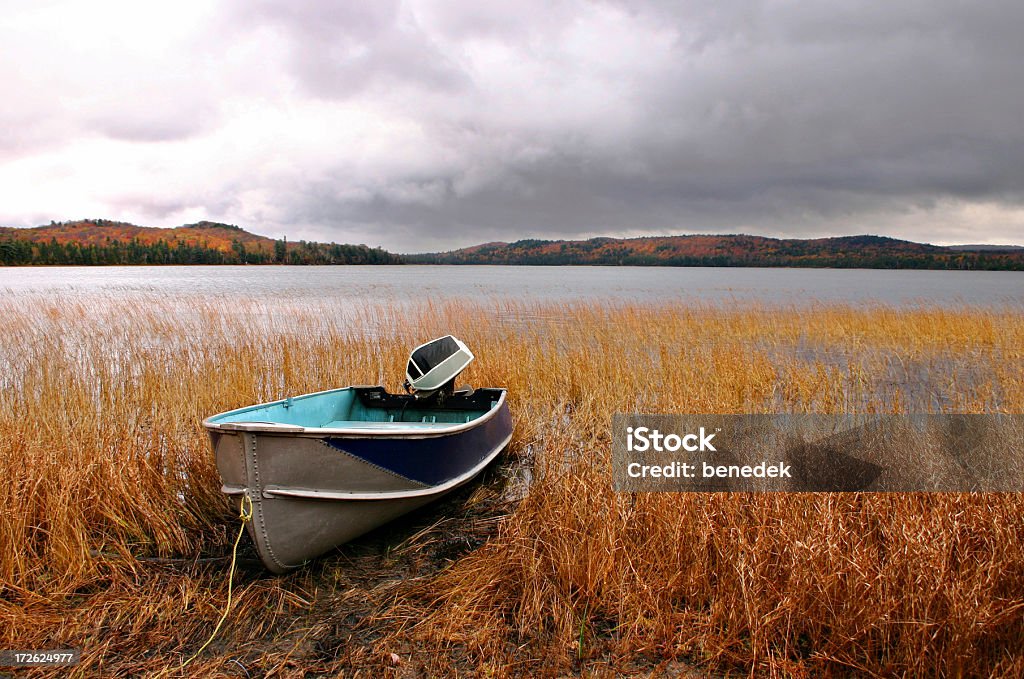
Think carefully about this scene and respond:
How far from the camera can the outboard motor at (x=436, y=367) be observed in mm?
6566

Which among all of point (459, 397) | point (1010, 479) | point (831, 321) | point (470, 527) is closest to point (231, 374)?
point (459, 397)

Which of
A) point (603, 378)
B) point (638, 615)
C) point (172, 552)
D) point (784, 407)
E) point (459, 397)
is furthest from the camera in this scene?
point (603, 378)

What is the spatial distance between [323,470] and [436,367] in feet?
8.26

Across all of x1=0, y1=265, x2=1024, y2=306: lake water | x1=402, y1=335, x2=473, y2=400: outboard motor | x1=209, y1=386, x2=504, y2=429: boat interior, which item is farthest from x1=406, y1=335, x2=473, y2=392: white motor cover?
x1=0, y1=265, x2=1024, y2=306: lake water

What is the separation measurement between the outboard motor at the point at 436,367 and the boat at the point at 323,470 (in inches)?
37.3

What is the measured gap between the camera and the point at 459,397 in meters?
6.98

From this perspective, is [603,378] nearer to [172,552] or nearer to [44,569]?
[172,552]

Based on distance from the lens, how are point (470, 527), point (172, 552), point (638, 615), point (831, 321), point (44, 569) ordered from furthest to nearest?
point (831, 321) < point (470, 527) < point (172, 552) < point (44, 569) < point (638, 615)

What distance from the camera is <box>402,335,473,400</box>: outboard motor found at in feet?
21.5

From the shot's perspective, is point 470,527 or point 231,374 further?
point 231,374

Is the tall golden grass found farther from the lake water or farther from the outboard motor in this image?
the lake water

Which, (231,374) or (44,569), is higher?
(231,374)

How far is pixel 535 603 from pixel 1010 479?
373cm

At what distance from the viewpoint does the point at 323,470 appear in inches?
164
